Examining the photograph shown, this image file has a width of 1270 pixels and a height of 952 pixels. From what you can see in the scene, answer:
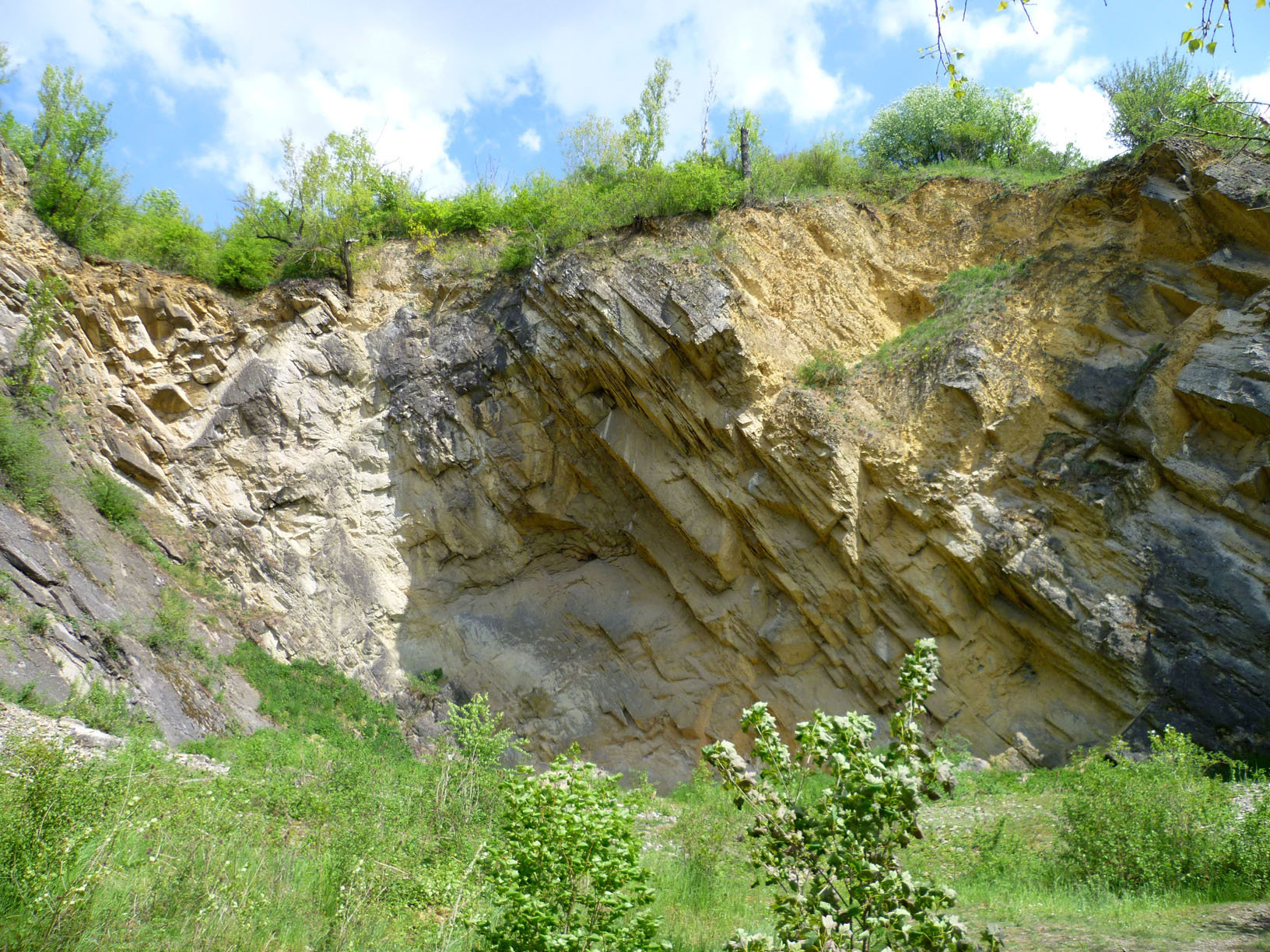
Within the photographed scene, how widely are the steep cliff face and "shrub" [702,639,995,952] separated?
1061cm

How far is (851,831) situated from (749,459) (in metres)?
12.0

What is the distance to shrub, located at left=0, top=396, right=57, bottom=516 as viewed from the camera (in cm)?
1191

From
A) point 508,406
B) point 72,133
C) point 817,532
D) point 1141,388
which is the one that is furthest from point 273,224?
point 1141,388

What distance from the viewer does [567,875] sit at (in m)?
3.80

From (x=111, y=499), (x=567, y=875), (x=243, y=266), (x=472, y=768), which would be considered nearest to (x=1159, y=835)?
(x=567, y=875)

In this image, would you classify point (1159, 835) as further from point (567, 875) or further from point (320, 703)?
point (320, 703)

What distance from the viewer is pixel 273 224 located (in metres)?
19.6

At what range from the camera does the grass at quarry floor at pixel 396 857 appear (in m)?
3.88

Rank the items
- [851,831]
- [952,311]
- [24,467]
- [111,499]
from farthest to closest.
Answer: [952,311], [111,499], [24,467], [851,831]

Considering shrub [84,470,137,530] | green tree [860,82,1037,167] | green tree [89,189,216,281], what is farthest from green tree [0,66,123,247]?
green tree [860,82,1037,167]

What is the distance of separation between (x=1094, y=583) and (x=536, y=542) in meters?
11.1

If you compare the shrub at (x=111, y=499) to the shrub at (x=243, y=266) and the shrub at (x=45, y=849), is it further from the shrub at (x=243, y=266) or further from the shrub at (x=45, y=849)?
the shrub at (x=45, y=849)

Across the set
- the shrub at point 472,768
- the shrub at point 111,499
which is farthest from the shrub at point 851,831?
the shrub at point 111,499

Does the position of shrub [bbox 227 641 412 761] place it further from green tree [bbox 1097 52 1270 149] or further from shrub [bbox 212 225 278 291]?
green tree [bbox 1097 52 1270 149]
